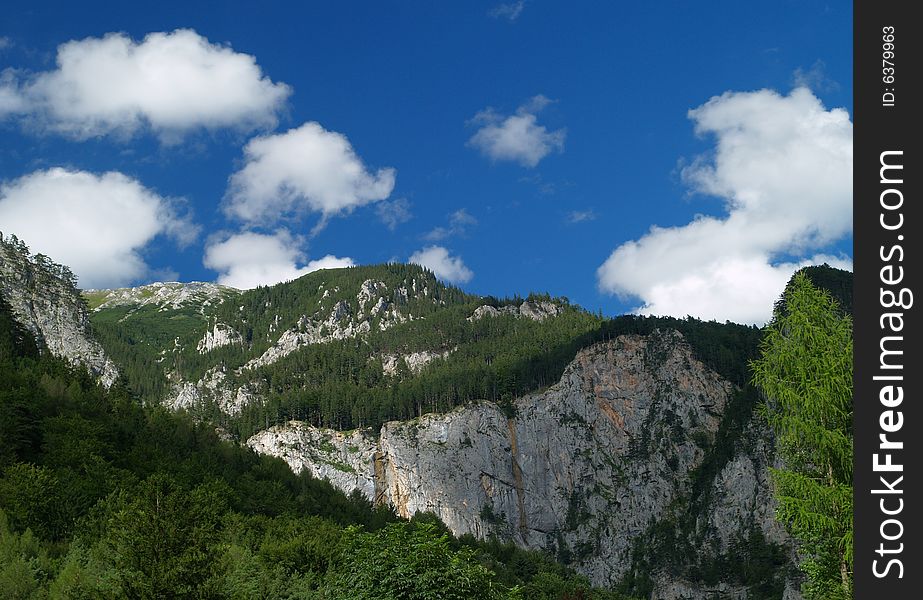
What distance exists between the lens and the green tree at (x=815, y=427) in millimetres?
19062

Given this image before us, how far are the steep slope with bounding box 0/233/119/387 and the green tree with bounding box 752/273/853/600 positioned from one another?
160897mm

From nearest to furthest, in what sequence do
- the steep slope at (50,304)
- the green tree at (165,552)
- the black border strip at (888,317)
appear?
the black border strip at (888,317) < the green tree at (165,552) < the steep slope at (50,304)

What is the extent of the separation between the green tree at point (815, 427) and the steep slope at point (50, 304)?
528ft

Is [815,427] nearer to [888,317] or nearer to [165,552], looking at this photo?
[888,317]

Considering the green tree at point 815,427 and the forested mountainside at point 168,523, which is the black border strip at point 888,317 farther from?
the forested mountainside at point 168,523

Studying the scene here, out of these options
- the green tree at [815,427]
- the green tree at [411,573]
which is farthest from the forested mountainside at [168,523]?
the green tree at [815,427]

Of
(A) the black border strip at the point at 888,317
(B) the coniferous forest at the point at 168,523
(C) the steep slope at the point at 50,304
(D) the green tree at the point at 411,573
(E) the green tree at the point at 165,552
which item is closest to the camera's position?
(A) the black border strip at the point at 888,317

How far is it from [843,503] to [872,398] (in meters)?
5.91

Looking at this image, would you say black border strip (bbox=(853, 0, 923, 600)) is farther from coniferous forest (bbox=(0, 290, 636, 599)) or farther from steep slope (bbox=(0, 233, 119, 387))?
steep slope (bbox=(0, 233, 119, 387))

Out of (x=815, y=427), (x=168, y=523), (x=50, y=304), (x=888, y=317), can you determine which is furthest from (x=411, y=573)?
(x=50, y=304)

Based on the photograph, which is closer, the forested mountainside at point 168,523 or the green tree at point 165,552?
the forested mountainside at point 168,523

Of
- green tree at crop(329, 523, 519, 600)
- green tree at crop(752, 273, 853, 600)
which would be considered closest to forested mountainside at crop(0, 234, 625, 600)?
green tree at crop(329, 523, 519, 600)

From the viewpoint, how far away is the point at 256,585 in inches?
2104

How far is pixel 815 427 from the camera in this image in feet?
63.4
